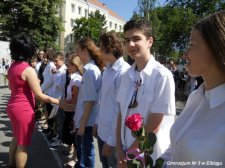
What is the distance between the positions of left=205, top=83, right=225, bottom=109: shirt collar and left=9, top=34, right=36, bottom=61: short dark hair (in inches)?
115

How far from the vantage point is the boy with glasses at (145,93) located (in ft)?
8.07

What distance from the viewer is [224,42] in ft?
4.90

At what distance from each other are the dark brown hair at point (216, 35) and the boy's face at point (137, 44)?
41.7 inches

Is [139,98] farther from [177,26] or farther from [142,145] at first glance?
[177,26]

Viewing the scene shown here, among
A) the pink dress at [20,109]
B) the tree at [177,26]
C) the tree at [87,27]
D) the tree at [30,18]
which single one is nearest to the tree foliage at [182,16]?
the tree at [177,26]

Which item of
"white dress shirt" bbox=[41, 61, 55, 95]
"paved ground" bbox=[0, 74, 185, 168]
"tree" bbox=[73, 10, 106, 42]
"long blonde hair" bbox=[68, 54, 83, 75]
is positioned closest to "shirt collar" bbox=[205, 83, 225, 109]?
"long blonde hair" bbox=[68, 54, 83, 75]

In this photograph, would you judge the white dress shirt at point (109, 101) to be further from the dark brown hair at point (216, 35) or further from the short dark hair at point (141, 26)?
the dark brown hair at point (216, 35)

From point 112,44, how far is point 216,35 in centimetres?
200

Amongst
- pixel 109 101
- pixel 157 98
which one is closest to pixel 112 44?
pixel 109 101

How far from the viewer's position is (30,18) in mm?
41812

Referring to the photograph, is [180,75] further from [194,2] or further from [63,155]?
[63,155]

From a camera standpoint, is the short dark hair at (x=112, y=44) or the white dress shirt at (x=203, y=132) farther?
the short dark hair at (x=112, y=44)

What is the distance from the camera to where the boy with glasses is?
2.46 m

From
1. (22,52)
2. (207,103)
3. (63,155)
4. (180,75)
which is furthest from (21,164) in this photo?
(180,75)
